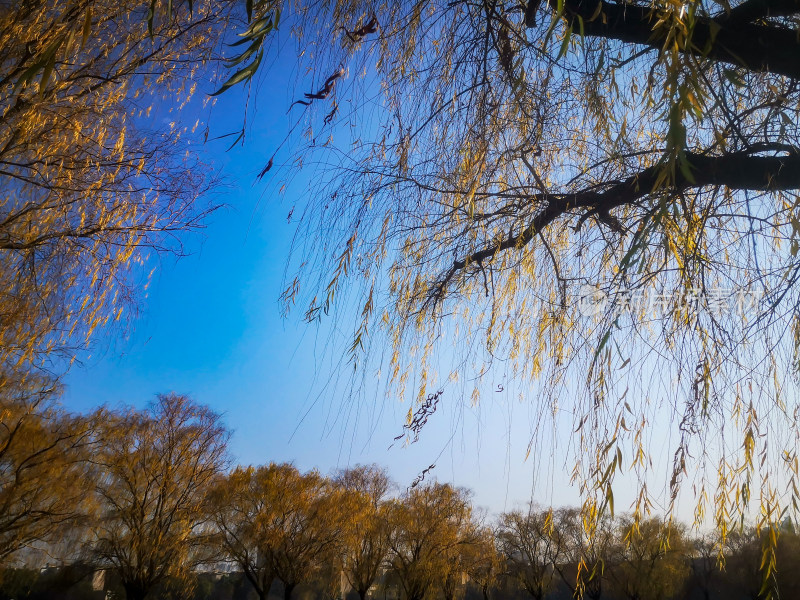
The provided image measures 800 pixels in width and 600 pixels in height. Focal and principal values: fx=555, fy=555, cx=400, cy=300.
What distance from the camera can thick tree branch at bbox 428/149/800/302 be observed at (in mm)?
1521

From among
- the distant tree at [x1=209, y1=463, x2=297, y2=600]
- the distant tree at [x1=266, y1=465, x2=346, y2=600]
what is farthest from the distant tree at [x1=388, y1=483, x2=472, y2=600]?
the distant tree at [x1=209, y1=463, x2=297, y2=600]

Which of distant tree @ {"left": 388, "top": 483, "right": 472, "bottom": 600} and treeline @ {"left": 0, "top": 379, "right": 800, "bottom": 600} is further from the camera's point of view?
distant tree @ {"left": 388, "top": 483, "right": 472, "bottom": 600}

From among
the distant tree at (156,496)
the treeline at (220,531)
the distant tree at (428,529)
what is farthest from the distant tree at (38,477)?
the distant tree at (428,529)

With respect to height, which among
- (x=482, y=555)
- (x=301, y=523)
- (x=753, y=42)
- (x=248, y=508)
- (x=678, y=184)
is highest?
(x=753, y=42)

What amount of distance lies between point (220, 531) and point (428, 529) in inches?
272

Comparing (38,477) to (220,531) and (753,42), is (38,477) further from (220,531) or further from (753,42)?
(753,42)

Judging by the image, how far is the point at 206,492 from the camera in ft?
49.6

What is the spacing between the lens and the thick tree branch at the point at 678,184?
4.99ft

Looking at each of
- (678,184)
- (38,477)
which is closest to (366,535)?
(38,477)

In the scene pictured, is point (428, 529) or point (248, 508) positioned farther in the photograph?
point (428, 529)

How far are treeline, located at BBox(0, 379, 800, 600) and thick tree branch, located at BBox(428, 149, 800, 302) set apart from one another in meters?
7.53

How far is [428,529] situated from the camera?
1891 cm

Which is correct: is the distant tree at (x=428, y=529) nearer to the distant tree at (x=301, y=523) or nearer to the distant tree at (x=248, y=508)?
the distant tree at (x=301, y=523)

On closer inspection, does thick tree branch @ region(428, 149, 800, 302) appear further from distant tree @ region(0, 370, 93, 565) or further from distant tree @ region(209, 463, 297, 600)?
distant tree @ region(209, 463, 297, 600)
